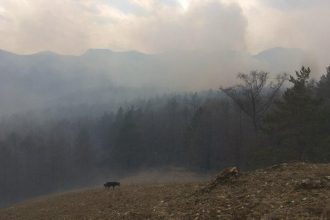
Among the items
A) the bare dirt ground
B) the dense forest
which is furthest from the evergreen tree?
the bare dirt ground

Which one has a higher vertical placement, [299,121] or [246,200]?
[299,121]

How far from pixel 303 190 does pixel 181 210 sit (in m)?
4.15

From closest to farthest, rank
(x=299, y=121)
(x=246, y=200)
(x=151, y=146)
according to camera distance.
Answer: (x=246, y=200) → (x=299, y=121) → (x=151, y=146)

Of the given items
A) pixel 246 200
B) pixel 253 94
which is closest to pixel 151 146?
pixel 253 94

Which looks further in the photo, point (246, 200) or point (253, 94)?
point (253, 94)

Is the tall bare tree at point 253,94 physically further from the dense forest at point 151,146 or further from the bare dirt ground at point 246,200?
the bare dirt ground at point 246,200

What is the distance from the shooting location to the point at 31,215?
2611 cm

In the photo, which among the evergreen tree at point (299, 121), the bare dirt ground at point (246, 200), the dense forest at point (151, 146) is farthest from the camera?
the dense forest at point (151, 146)

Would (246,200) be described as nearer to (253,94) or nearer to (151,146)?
(253,94)

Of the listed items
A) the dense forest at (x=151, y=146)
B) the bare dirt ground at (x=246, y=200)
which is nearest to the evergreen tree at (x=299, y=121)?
the dense forest at (x=151, y=146)

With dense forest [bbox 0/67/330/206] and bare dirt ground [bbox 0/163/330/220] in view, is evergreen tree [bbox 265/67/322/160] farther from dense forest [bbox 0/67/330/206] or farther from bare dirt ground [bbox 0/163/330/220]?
bare dirt ground [bbox 0/163/330/220]

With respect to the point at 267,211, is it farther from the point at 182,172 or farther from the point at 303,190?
the point at 182,172

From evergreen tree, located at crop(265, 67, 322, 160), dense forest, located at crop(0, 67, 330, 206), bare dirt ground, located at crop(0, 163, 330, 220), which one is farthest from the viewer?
dense forest, located at crop(0, 67, 330, 206)

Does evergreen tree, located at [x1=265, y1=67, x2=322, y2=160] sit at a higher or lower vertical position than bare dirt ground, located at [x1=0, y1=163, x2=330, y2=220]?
higher
